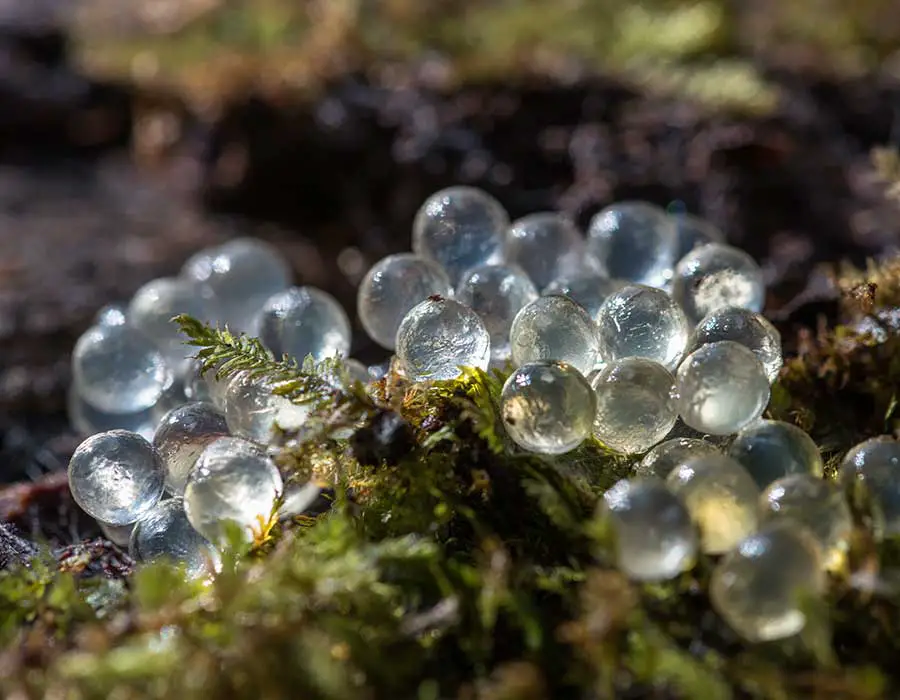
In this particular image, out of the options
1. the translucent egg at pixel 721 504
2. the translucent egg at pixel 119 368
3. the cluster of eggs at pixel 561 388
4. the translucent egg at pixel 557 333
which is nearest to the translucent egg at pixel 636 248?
Answer: the cluster of eggs at pixel 561 388

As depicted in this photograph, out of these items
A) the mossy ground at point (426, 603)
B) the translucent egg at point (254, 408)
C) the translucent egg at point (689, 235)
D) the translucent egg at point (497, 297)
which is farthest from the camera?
the translucent egg at point (689, 235)

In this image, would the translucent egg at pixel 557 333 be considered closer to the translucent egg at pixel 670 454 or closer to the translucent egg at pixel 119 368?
the translucent egg at pixel 670 454

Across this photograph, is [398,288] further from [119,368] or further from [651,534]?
[651,534]

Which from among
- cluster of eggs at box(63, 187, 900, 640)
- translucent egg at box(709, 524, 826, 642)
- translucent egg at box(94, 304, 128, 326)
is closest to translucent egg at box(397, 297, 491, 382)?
cluster of eggs at box(63, 187, 900, 640)

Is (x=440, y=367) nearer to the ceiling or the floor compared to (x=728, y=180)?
nearer to the ceiling

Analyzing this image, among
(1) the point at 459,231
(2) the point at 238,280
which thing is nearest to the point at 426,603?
(1) the point at 459,231

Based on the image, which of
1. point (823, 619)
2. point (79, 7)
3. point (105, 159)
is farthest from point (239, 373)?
point (79, 7)

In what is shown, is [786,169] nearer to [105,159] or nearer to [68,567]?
[68,567]
